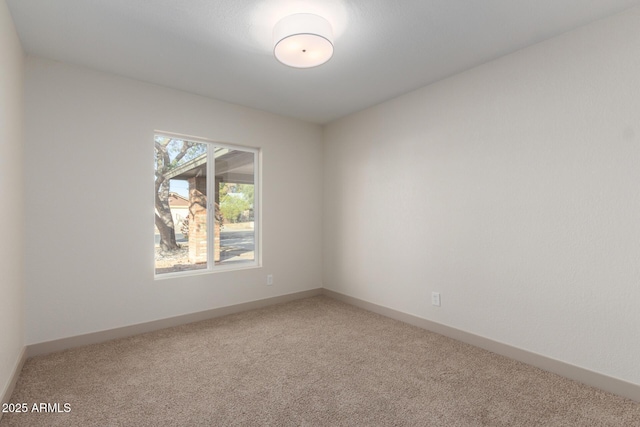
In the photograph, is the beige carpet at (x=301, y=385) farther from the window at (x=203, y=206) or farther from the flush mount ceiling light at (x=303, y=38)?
the flush mount ceiling light at (x=303, y=38)

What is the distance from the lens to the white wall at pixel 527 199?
2.07 metres

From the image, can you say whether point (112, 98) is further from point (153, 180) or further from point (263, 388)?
point (263, 388)

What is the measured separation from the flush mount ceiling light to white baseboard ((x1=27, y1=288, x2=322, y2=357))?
274 cm

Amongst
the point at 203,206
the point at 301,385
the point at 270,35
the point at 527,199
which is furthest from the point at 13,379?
the point at 527,199

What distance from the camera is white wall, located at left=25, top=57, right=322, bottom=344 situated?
2.62m

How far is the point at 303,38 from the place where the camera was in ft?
6.88

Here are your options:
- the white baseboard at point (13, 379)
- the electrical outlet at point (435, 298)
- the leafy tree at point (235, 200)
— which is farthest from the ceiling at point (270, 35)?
the white baseboard at point (13, 379)

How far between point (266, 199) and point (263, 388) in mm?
2363

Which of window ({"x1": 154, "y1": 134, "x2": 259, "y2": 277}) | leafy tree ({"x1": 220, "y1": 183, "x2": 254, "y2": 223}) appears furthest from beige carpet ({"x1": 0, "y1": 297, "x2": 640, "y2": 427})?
leafy tree ({"x1": 220, "y1": 183, "x2": 254, "y2": 223})

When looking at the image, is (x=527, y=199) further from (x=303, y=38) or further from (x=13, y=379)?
(x=13, y=379)

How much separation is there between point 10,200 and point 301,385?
2.34 meters

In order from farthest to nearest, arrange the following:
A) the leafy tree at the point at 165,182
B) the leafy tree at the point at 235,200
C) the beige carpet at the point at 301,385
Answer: the leafy tree at the point at 235,200, the leafy tree at the point at 165,182, the beige carpet at the point at 301,385

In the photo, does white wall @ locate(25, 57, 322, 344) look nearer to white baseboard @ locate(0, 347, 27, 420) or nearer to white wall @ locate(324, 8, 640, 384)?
white baseboard @ locate(0, 347, 27, 420)

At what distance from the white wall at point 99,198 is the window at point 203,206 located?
179 mm
